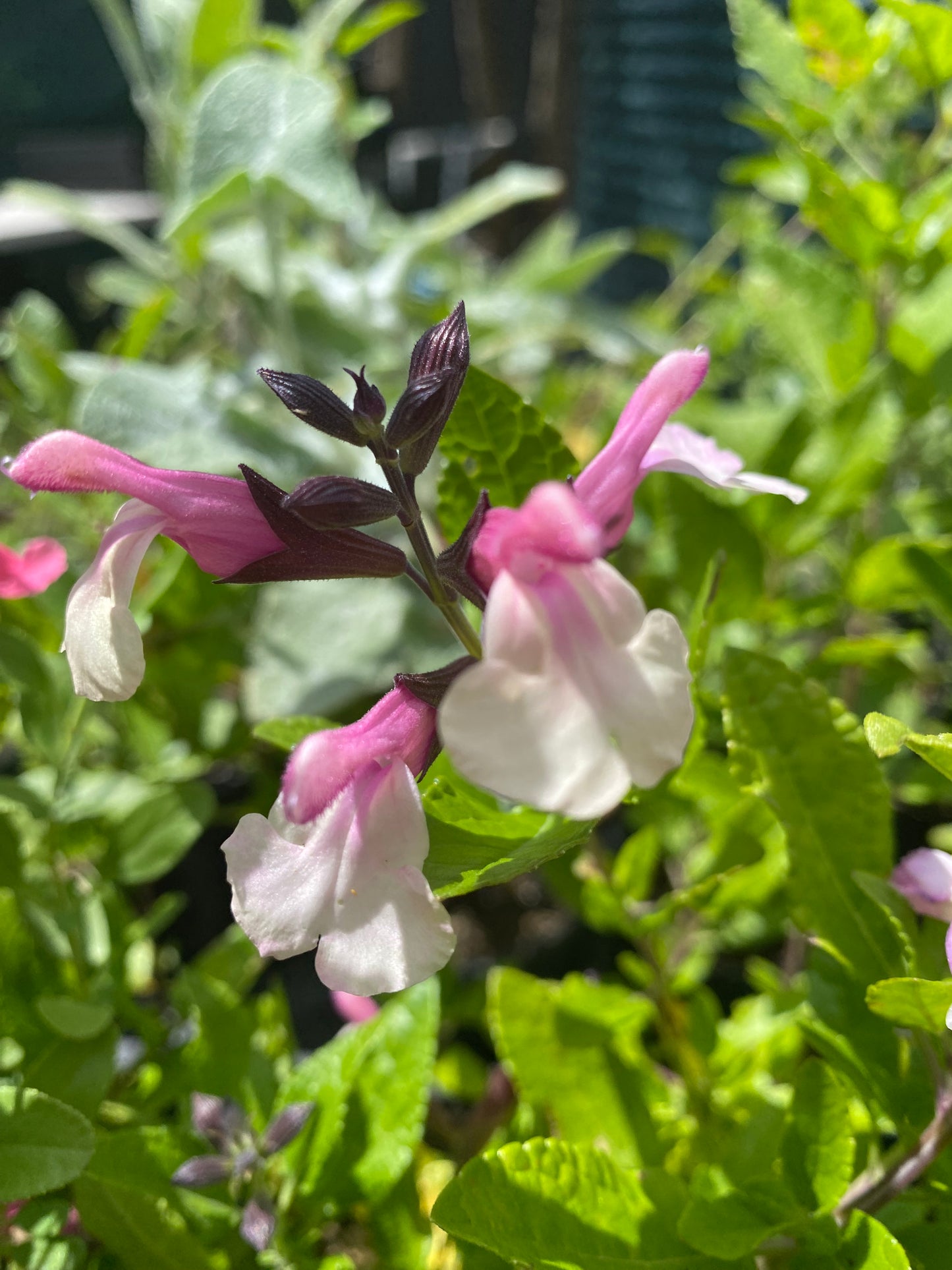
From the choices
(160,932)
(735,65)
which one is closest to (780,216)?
(735,65)

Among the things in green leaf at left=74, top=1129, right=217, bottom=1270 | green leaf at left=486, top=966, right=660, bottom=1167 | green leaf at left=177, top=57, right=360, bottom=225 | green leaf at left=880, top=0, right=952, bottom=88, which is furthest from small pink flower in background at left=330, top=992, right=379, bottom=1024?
green leaf at left=880, top=0, right=952, bottom=88

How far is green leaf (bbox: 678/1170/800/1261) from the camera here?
0.37 m

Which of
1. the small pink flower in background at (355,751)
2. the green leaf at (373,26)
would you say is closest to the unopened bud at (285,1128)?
the small pink flower in background at (355,751)

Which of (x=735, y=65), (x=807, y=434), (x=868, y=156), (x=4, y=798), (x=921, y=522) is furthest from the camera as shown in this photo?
(x=735, y=65)

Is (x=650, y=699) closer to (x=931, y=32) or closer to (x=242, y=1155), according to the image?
(x=242, y=1155)

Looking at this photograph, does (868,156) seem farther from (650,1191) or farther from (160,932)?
(160,932)

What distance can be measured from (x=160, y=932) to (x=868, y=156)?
100cm

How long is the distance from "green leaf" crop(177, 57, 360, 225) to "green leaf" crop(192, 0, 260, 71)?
0.75 ft

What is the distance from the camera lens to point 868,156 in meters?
0.82

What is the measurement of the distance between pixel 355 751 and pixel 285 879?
5cm

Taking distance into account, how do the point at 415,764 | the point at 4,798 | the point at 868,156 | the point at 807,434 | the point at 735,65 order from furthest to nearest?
the point at 735,65
the point at 868,156
the point at 807,434
the point at 4,798
the point at 415,764

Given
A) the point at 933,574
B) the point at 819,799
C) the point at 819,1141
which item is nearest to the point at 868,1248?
the point at 819,1141

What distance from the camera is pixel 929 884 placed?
0.39 m

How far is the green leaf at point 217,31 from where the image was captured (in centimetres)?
94
